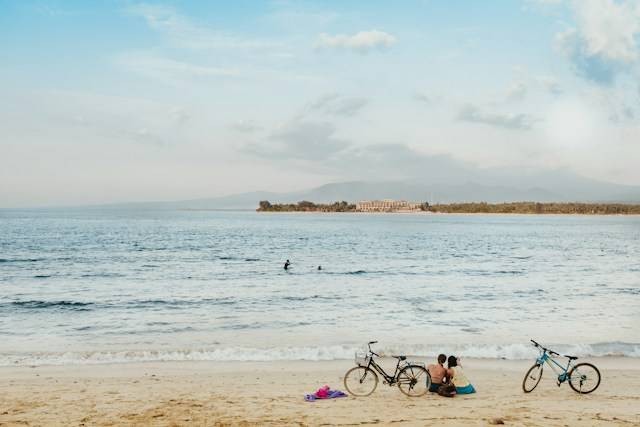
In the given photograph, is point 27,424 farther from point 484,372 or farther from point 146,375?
point 484,372

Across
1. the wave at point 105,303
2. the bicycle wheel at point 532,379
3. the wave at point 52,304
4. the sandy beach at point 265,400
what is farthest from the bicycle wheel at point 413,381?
the wave at point 52,304

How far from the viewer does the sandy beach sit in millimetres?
12578

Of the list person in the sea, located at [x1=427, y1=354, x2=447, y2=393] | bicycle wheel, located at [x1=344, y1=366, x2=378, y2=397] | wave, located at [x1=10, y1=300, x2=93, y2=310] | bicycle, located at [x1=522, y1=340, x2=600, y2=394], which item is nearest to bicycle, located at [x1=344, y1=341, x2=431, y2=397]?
bicycle wheel, located at [x1=344, y1=366, x2=378, y2=397]

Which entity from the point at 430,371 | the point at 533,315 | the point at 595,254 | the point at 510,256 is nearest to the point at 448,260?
the point at 510,256

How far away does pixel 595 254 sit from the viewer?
77.7m

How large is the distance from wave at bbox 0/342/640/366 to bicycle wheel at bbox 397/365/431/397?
5.42 metres

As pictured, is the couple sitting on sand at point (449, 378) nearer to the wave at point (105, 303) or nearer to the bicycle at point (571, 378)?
the bicycle at point (571, 378)

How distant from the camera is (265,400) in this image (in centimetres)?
1419

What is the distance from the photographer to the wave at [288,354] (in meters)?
19.7

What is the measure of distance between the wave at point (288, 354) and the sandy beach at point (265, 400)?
1.22 m

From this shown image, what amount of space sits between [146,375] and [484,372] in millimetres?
11346

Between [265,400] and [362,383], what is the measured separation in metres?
2.76

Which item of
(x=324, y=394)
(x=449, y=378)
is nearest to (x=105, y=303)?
(x=324, y=394)

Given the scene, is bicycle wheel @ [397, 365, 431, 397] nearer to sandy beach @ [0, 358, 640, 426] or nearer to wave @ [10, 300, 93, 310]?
sandy beach @ [0, 358, 640, 426]
